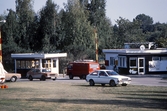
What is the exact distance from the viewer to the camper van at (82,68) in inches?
1845

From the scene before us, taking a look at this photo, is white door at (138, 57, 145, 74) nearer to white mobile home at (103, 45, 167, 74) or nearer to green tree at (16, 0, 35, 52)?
white mobile home at (103, 45, 167, 74)

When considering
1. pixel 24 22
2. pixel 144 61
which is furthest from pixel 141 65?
pixel 24 22

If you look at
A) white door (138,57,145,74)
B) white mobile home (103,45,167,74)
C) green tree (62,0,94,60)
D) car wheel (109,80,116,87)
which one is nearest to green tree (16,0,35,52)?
green tree (62,0,94,60)

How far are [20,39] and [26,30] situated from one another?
223 cm

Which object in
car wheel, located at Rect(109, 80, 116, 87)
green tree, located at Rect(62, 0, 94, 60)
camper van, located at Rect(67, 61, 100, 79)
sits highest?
green tree, located at Rect(62, 0, 94, 60)

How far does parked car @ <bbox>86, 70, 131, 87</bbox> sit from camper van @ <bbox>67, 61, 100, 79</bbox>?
11.3 meters

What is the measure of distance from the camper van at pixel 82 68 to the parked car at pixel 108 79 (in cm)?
1128

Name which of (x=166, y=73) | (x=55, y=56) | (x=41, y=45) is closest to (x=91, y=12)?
(x=41, y=45)

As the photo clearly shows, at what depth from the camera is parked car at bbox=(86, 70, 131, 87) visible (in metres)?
33.3

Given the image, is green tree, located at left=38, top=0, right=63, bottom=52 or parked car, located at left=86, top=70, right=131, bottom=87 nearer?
parked car, located at left=86, top=70, right=131, bottom=87

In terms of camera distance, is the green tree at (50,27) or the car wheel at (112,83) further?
the green tree at (50,27)

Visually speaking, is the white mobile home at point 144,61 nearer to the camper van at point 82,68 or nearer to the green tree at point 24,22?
the camper van at point 82,68

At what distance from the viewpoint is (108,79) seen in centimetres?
3394

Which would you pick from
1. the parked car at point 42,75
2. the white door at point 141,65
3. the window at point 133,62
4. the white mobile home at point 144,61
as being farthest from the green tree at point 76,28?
the parked car at point 42,75
